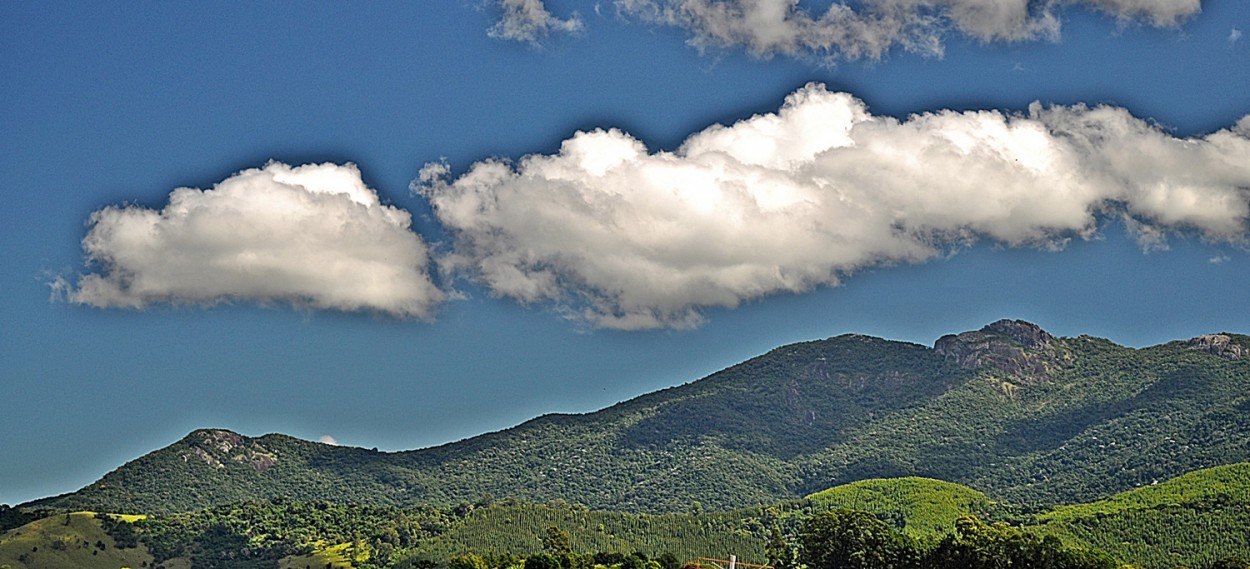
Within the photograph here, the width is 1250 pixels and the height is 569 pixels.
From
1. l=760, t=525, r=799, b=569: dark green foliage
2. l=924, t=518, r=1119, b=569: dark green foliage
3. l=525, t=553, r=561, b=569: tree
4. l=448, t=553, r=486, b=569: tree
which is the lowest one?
l=924, t=518, r=1119, b=569: dark green foliage

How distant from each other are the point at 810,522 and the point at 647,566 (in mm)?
20480

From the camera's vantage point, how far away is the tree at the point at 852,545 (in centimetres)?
14688

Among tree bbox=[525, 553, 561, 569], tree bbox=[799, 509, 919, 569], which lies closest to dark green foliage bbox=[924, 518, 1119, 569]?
tree bbox=[799, 509, 919, 569]

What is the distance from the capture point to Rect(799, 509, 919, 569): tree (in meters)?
147

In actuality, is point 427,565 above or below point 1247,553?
above

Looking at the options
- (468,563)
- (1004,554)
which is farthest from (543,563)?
(1004,554)

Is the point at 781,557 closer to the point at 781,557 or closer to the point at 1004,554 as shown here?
the point at 781,557

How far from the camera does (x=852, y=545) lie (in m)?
150

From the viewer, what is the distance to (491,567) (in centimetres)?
15500

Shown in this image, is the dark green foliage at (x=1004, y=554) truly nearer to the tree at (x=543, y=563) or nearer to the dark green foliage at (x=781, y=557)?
the dark green foliage at (x=781, y=557)

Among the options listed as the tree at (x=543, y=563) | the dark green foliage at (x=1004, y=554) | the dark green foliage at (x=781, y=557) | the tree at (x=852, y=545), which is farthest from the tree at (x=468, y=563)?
the dark green foliage at (x=1004, y=554)

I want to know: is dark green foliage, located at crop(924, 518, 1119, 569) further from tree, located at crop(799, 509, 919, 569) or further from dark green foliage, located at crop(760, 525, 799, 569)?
dark green foliage, located at crop(760, 525, 799, 569)

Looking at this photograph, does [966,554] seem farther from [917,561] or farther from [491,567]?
[491,567]

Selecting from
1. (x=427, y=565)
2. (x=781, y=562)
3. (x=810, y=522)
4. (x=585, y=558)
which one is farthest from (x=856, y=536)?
(x=427, y=565)
